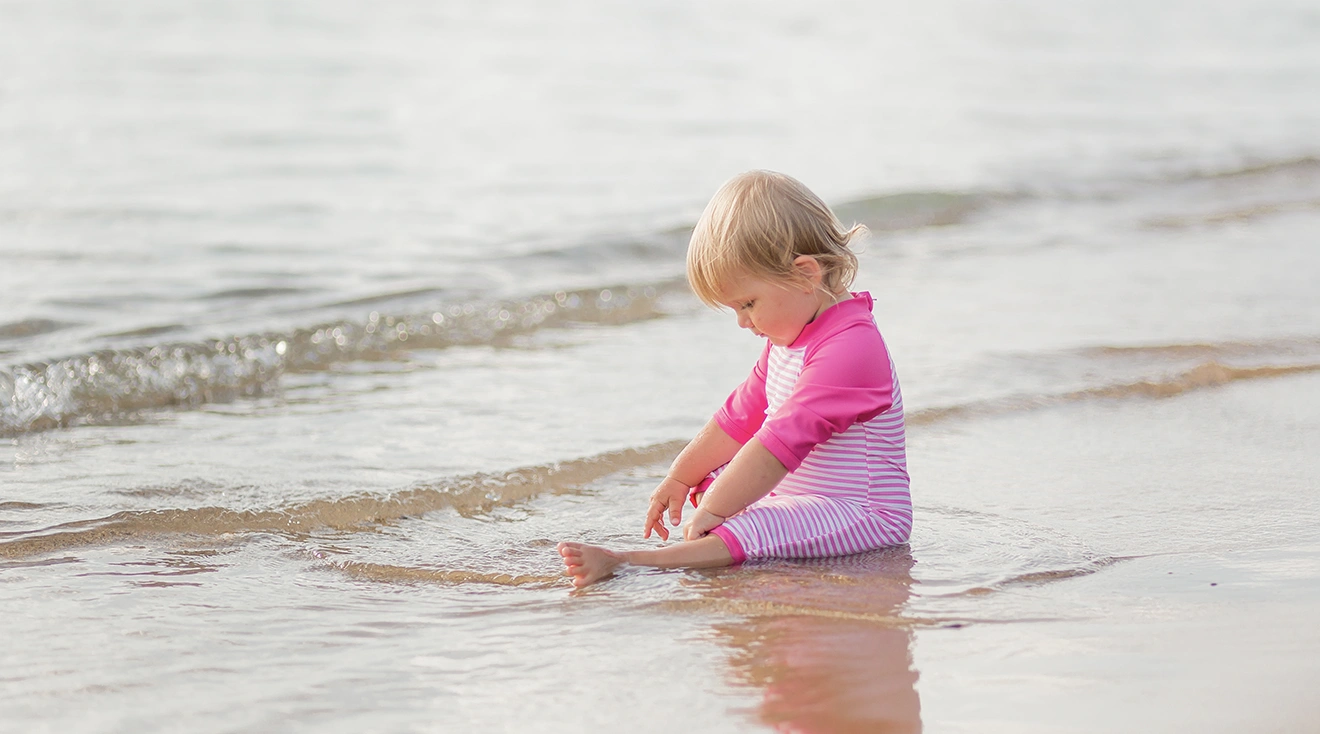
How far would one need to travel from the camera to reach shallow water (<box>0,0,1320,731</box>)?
2.54 meters

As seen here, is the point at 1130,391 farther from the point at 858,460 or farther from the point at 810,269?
the point at 810,269

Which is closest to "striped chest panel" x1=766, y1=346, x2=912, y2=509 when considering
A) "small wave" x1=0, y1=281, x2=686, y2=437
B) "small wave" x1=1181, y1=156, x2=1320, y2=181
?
"small wave" x1=0, y1=281, x2=686, y2=437

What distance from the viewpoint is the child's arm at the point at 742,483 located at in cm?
319

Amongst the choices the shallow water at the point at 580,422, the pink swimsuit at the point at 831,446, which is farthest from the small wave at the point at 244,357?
the pink swimsuit at the point at 831,446

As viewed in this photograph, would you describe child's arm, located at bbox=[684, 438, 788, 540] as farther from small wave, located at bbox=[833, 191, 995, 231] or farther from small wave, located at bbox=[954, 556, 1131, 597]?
small wave, located at bbox=[833, 191, 995, 231]

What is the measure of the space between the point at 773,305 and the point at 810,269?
0.43 ft

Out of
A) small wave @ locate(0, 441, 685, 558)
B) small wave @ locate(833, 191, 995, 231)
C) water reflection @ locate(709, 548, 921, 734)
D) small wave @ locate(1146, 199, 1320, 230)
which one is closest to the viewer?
water reflection @ locate(709, 548, 921, 734)

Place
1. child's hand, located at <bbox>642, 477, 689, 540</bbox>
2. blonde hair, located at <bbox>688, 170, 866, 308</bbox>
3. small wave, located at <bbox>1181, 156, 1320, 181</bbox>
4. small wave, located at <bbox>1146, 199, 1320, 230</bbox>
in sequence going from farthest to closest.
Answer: small wave, located at <bbox>1181, 156, 1320, 181</bbox> < small wave, located at <bbox>1146, 199, 1320, 230</bbox> < child's hand, located at <bbox>642, 477, 689, 540</bbox> < blonde hair, located at <bbox>688, 170, 866, 308</bbox>

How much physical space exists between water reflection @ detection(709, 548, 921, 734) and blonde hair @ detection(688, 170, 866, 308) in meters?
0.71

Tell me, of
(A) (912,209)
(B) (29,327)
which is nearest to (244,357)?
(B) (29,327)

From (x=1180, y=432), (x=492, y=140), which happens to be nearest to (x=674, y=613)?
(x=1180, y=432)

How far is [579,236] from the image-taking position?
9141mm

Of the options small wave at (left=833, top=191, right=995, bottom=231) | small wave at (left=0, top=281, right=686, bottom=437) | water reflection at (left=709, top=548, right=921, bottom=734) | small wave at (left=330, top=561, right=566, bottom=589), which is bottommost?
water reflection at (left=709, top=548, right=921, bottom=734)

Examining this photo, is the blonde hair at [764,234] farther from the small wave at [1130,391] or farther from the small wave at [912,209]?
the small wave at [912,209]
